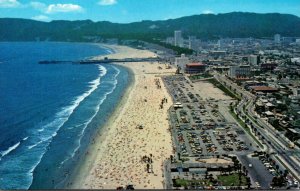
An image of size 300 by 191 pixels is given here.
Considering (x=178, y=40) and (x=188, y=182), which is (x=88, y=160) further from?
(x=178, y=40)

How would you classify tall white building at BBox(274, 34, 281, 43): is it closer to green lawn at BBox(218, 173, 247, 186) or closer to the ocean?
the ocean

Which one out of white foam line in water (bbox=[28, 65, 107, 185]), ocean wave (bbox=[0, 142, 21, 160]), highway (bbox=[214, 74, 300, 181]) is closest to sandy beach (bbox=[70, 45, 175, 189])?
white foam line in water (bbox=[28, 65, 107, 185])

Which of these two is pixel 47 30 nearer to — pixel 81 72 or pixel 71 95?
pixel 81 72

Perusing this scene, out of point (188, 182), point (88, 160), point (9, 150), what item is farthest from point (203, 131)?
point (9, 150)

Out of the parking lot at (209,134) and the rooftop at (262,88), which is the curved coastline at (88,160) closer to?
the parking lot at (209,134)

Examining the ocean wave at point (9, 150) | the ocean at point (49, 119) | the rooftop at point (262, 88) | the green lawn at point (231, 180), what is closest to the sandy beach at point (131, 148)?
the ocean at point (49, 119)

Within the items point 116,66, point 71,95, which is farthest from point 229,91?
point 116,66

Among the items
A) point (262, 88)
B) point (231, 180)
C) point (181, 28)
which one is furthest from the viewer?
point (181, 28)
